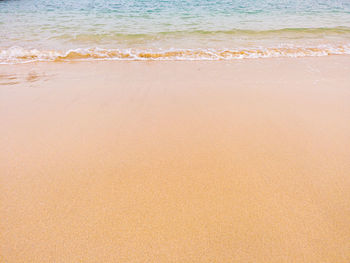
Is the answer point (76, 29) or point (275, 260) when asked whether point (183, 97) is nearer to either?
point (275, 260)

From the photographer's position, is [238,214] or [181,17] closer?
[238,214]

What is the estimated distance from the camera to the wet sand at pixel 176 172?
4.31ft

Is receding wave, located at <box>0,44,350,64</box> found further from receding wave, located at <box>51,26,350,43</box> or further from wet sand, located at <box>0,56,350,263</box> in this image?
wet sand, located at <box>0,56,350,263</box>

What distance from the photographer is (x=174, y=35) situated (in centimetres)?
651

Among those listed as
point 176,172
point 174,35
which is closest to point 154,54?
point 174,35

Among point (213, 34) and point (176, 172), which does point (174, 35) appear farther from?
point (176, 172)

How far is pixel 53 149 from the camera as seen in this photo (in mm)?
2051

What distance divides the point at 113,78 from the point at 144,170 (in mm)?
2389

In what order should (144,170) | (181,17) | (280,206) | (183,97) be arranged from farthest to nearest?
(181,17) → (183,97) → (144,170) → (280,206)

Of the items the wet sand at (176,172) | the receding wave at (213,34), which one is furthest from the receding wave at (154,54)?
the wet sand at (176,172)

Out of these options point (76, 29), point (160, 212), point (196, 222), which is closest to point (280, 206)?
point (196, 222)

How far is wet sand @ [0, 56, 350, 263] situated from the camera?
131cm

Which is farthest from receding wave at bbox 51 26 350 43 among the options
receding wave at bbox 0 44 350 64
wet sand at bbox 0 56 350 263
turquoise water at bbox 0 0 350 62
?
wet sand at bbox 0 56 350 263

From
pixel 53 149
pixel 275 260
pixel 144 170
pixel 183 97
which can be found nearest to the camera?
pixel 275 260
